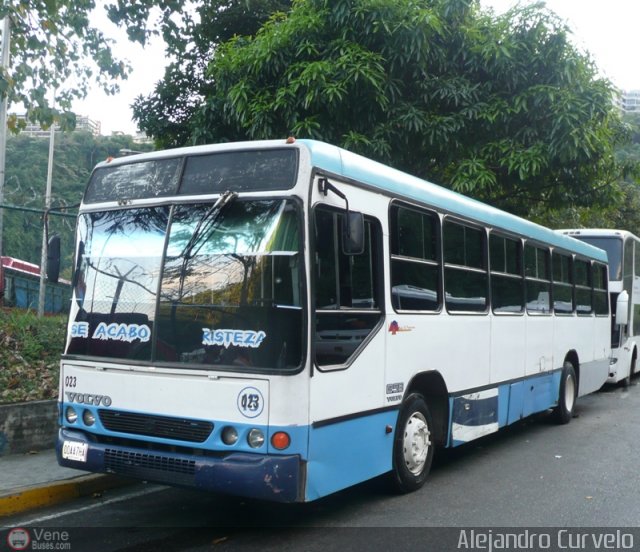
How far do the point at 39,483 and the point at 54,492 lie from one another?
195mm

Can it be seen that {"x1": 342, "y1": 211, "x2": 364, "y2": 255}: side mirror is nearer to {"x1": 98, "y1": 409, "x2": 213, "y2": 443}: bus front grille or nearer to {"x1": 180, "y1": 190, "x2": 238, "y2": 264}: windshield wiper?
{"x1": 180, "y1": 190, "x2": 238, "y2": 264}: windshield wiper

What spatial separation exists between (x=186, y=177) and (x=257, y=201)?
720 mm

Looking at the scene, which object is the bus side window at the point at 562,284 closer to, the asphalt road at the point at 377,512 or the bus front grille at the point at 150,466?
the asphalt road at the point at 377,512

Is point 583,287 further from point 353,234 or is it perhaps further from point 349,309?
point 353,234

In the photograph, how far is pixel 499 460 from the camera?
8523 mm

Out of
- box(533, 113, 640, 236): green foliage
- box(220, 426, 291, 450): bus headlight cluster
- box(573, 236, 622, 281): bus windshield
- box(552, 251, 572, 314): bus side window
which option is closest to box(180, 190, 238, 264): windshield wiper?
box(220, 426, 291, 450): bus headlight cluster

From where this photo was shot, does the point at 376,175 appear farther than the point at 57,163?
No

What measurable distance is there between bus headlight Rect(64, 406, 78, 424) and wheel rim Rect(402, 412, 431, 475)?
2726 mm

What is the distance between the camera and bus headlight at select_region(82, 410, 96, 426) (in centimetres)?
582

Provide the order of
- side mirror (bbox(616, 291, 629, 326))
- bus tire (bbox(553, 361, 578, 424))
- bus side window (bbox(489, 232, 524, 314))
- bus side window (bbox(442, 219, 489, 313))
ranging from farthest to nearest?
side mirror (bbox(616, 291, 629, 326)) < bus tire (bbox(553, 361, 578, 424)) < bus side window (bbox(489, 232, 524, 314)) < bus side window (bbox(442, 219, 489, 313))

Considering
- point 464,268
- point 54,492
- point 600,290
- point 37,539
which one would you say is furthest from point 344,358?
point 600,290

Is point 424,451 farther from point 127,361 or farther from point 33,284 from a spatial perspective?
point 33,284

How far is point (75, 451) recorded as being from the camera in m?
5.79

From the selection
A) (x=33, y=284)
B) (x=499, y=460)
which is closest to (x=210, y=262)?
(x=499, y=460)
